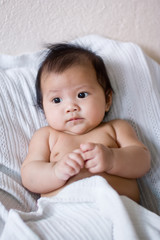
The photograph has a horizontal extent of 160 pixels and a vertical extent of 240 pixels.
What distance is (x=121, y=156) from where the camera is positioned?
95 cm

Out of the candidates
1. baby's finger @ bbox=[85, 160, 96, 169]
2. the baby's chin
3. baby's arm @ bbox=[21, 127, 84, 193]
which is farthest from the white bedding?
baby's finger @ bbox=[85, 160, 96, 169]

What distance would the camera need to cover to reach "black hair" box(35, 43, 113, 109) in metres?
1.08

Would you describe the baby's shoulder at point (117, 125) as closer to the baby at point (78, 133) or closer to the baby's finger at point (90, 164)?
the baby at point (78, 133)

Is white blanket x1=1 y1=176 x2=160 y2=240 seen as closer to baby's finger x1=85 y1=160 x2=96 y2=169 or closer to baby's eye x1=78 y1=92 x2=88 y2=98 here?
baby's finger x1=85 y1=160 x2=96 y2=169

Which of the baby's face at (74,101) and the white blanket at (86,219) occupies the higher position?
the baby's face at (74,101)

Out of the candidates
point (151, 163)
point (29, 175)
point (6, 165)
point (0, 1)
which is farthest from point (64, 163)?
point (0, 1)

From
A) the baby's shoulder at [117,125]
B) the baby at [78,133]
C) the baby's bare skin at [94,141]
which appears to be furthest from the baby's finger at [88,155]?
the baby's shoulder at [117,125]

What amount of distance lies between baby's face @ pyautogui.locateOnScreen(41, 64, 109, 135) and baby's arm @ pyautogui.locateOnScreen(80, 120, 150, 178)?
0.38 feet

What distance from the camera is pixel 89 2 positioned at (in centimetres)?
134

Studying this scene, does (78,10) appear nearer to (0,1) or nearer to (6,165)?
(0,1)

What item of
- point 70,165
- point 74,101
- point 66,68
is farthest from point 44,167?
point 66,68

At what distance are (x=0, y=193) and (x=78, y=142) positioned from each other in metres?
0.32

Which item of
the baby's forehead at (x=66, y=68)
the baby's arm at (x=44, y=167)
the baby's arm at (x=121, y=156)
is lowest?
A: the baby's arm at (x=44, y=167)

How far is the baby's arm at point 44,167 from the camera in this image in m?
0.87
